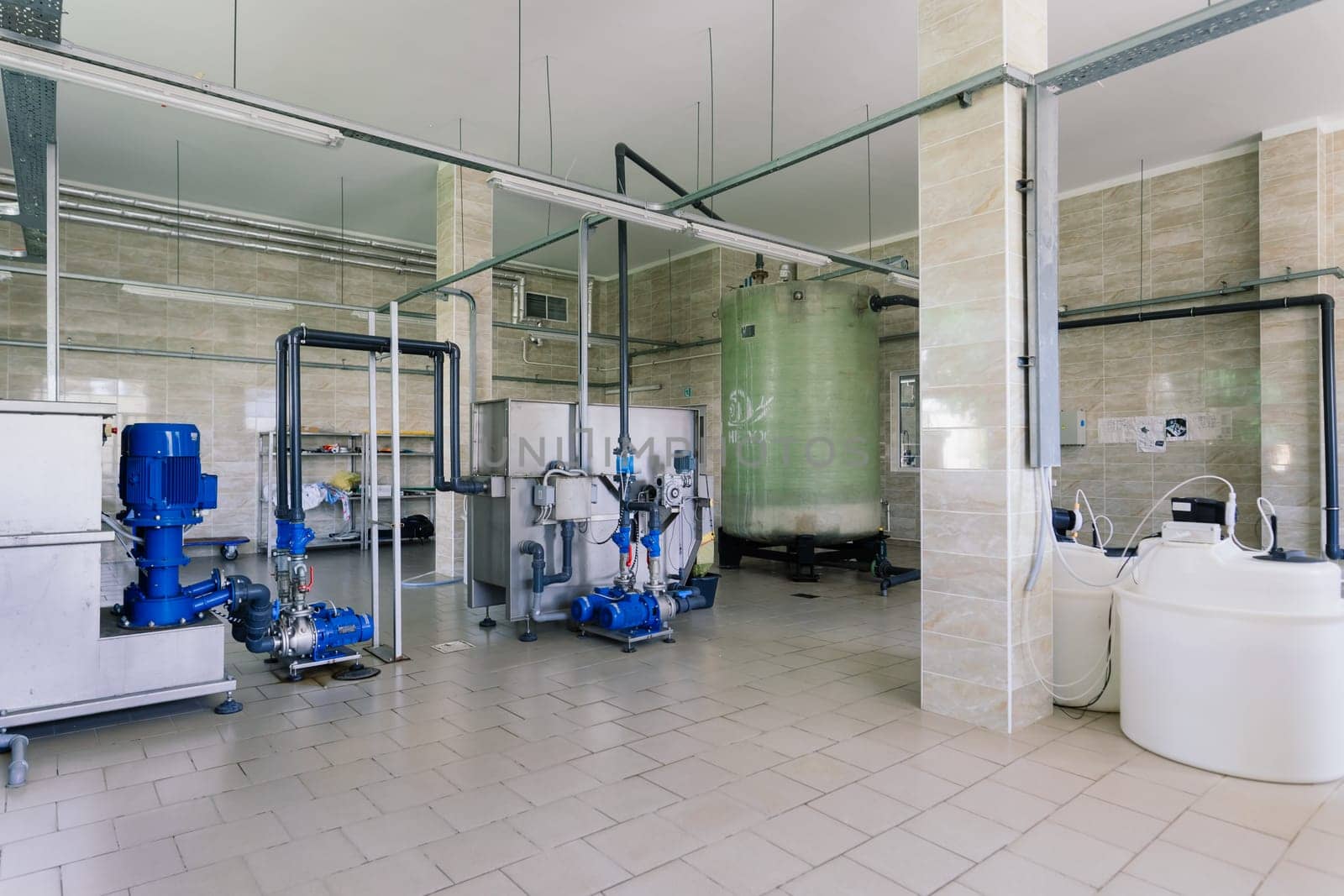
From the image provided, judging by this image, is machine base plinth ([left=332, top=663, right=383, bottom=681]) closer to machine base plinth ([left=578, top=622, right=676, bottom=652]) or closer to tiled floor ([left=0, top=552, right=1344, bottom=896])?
tiled floor ([left=0, top=552, right=1344, bottom=896])

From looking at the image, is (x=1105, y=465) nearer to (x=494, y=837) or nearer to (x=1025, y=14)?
(x=1025, y=14)

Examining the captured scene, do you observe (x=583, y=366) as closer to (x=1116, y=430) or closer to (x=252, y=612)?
(x=252, y=612)

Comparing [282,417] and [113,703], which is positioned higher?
[282,417]

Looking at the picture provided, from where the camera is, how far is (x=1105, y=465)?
8.08 m

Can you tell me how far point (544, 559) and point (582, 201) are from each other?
7.84 ft

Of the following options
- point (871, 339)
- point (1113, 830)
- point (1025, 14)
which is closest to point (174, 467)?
point (1113, 830)

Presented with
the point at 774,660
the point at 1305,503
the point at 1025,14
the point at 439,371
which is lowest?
the point at 774,660

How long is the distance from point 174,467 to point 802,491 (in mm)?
5027

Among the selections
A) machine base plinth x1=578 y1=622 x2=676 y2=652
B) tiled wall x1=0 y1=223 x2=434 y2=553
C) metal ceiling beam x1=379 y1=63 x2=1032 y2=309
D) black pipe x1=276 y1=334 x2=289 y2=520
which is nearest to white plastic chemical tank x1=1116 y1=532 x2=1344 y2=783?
metal ceiling beam x1=379 y1=63 x2=1032 y2=309

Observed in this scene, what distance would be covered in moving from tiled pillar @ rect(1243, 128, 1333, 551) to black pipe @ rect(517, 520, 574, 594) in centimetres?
638

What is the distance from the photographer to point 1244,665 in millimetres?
2861

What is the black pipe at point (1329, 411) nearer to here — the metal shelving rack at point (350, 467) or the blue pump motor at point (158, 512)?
the blue pump motor at point (158, 512)

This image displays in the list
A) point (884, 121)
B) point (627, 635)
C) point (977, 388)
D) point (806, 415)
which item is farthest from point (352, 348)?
point (806, 415)

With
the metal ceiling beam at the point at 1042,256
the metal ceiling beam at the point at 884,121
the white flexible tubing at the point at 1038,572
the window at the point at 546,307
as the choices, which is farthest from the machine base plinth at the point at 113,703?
the window at the point at 546,307
